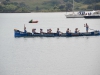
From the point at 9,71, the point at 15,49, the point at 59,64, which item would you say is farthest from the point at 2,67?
the point at 15,49

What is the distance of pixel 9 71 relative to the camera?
49656 millimetres

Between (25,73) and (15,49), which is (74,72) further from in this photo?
(15,49)

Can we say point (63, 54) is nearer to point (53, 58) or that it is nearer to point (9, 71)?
point (53, 58)

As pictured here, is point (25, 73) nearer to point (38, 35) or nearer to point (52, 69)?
point (52, 69)

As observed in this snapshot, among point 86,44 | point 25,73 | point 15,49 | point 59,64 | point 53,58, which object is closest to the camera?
point 25,73

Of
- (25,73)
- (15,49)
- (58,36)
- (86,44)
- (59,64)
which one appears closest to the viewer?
(25,73)

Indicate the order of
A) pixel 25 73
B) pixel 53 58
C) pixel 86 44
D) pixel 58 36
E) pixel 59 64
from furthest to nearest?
pixel 58 36
pixel 86 44
pixel 53 58
pixel 59 64
pixel 25 73

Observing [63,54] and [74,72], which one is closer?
[74,72]

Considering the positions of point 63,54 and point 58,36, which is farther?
point 58,36

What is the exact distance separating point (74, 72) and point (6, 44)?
27.1m

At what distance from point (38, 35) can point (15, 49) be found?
39.4ft

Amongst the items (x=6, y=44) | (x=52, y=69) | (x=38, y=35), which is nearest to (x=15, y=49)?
(x=6, y=44)

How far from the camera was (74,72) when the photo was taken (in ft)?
161

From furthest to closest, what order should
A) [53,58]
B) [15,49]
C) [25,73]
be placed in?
[15,49] < [53,58] < [25,73]
